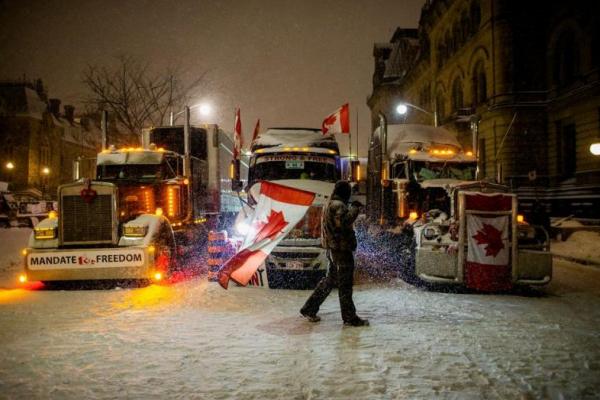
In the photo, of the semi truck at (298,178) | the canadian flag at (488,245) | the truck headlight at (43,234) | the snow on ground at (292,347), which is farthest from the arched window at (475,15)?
the truck headlight at (43,234)

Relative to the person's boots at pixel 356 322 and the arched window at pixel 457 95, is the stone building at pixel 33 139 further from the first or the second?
the person's boots at pixel 356 322

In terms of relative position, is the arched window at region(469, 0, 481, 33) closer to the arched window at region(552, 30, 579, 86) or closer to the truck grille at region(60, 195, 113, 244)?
the arched window at region(552, 30, 579, 86)

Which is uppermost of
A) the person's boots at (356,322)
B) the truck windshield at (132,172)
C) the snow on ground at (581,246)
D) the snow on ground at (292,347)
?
the truck windshield at (132,172)

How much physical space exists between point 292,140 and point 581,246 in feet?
38.5

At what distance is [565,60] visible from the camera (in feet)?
102

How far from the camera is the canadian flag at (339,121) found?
18578 mm

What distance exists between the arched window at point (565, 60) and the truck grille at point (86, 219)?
28.7 m

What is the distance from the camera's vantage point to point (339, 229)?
6.97 meters

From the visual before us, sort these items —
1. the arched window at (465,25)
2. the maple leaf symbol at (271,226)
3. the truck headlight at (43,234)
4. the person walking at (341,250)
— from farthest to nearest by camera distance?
the arched window at (465,25), the truck headlight at (43,234), the maple leaf symbol at (271,226), the person walking at (341,250)

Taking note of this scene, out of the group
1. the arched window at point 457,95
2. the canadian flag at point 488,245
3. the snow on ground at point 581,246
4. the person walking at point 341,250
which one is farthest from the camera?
the arched window at point 457,95

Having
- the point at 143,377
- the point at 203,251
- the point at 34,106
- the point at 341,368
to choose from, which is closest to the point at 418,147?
the point at 203,251

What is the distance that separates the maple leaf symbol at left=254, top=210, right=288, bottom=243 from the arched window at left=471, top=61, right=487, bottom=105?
3138 cm

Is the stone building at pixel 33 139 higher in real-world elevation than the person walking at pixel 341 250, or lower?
higher

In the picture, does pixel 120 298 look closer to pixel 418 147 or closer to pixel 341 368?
pixel 341 368
